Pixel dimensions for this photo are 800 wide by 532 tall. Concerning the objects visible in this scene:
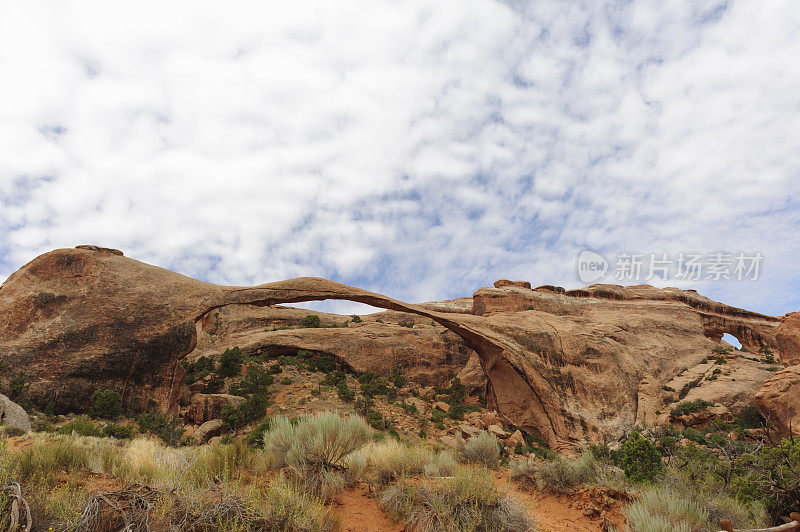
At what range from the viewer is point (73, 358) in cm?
1301

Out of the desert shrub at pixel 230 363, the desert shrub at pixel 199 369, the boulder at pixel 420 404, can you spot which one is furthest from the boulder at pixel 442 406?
the desert shrub at pixel 199 369

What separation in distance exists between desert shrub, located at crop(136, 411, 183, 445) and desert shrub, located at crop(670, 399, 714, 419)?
22.8 metres

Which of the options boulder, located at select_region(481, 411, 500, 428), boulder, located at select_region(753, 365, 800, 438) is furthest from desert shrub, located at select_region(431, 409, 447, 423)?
boulder, located at select_region(753, 365, 800, 438)

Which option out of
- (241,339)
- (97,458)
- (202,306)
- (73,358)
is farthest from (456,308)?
(97,458)

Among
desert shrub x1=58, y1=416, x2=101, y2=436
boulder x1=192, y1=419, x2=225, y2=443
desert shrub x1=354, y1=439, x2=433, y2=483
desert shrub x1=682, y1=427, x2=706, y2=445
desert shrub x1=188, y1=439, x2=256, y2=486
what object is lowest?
boulder x1=192, y1=419, x2=225, y2=443

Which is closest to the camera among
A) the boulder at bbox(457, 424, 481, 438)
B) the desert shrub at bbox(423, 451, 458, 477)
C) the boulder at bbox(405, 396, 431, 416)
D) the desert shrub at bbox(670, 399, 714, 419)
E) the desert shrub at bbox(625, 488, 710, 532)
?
the desert shrub at bbox(625, 488, 710, 532)

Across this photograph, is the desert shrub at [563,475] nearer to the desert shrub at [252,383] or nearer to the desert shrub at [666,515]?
the desert shrub at [666,515]

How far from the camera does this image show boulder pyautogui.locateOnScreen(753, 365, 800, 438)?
15.0 metres

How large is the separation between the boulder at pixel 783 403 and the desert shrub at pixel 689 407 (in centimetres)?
279

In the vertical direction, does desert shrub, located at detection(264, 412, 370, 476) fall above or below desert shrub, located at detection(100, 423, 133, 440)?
above

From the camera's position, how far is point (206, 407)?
15.8 m

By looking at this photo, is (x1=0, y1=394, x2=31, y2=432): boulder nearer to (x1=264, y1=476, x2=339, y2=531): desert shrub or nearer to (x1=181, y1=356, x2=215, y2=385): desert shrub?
(x1=181, y1=356, x2=215, y2=385): desert shrub

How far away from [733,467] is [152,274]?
793 inches

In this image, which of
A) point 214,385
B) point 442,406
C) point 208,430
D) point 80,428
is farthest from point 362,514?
point 442,406
